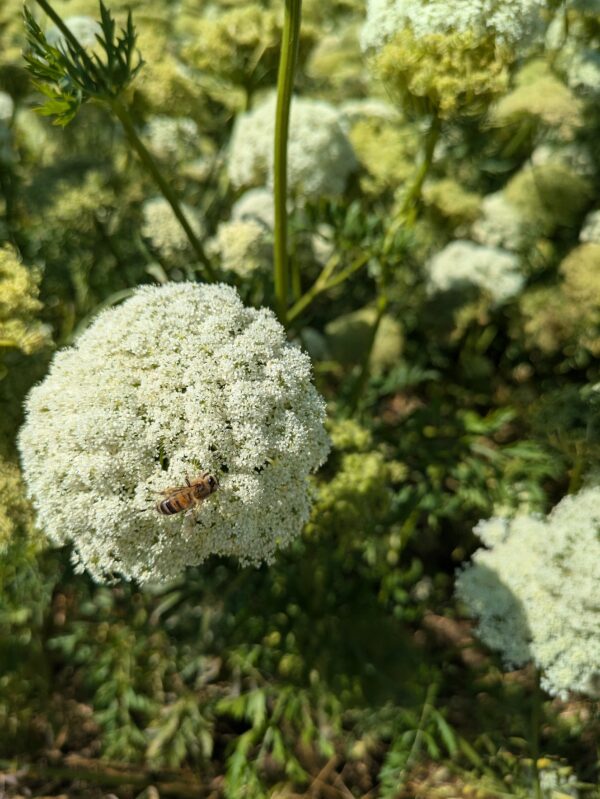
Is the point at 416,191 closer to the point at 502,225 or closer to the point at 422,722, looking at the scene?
the point at 502,225

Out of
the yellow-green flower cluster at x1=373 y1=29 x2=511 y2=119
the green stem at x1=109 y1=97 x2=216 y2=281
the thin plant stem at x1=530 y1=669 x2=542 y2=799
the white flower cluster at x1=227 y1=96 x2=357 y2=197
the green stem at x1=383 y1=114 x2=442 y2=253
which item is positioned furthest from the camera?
the white flower cluster at x1=227 y1=96 x2=357 y2=197

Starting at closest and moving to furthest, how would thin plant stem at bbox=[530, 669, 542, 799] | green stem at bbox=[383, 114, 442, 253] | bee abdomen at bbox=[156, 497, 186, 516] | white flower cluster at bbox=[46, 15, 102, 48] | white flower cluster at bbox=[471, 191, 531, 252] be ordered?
1. bee abdomen at bbox=[156, 497, 186, 516]
2. green stem at bbox=[383, 114, 442, 253]
3. thin plant stem at bbox=[530, 669, 542, 799]
4. white flower cluster at bbox=[46, 15, 102, 48]
5. white flower cluster at bbox=[471, 191, 531, 252]

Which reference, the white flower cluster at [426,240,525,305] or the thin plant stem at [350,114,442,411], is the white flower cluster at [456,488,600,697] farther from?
the white flower cluster at [426,240,525,305]

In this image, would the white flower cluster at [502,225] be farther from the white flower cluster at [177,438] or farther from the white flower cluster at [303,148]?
the white flower cluster at [177,438]

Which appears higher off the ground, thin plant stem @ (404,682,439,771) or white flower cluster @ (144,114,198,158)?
white flower cluster @ (144,114,198,158)

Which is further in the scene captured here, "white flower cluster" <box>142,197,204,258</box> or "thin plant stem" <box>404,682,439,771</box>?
"white flower cluster" <box>142,197,204,258</box>

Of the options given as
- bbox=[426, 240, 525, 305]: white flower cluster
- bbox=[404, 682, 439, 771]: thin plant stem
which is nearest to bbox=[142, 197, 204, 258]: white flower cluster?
bbox=[426, 240, 525, 305]: white flower cluster

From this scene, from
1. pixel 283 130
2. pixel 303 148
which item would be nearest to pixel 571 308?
pixel 303 148

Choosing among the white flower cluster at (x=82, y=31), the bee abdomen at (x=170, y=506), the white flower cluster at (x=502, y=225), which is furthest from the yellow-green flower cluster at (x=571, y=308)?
the white flower cluster at (x=82, y=31)
